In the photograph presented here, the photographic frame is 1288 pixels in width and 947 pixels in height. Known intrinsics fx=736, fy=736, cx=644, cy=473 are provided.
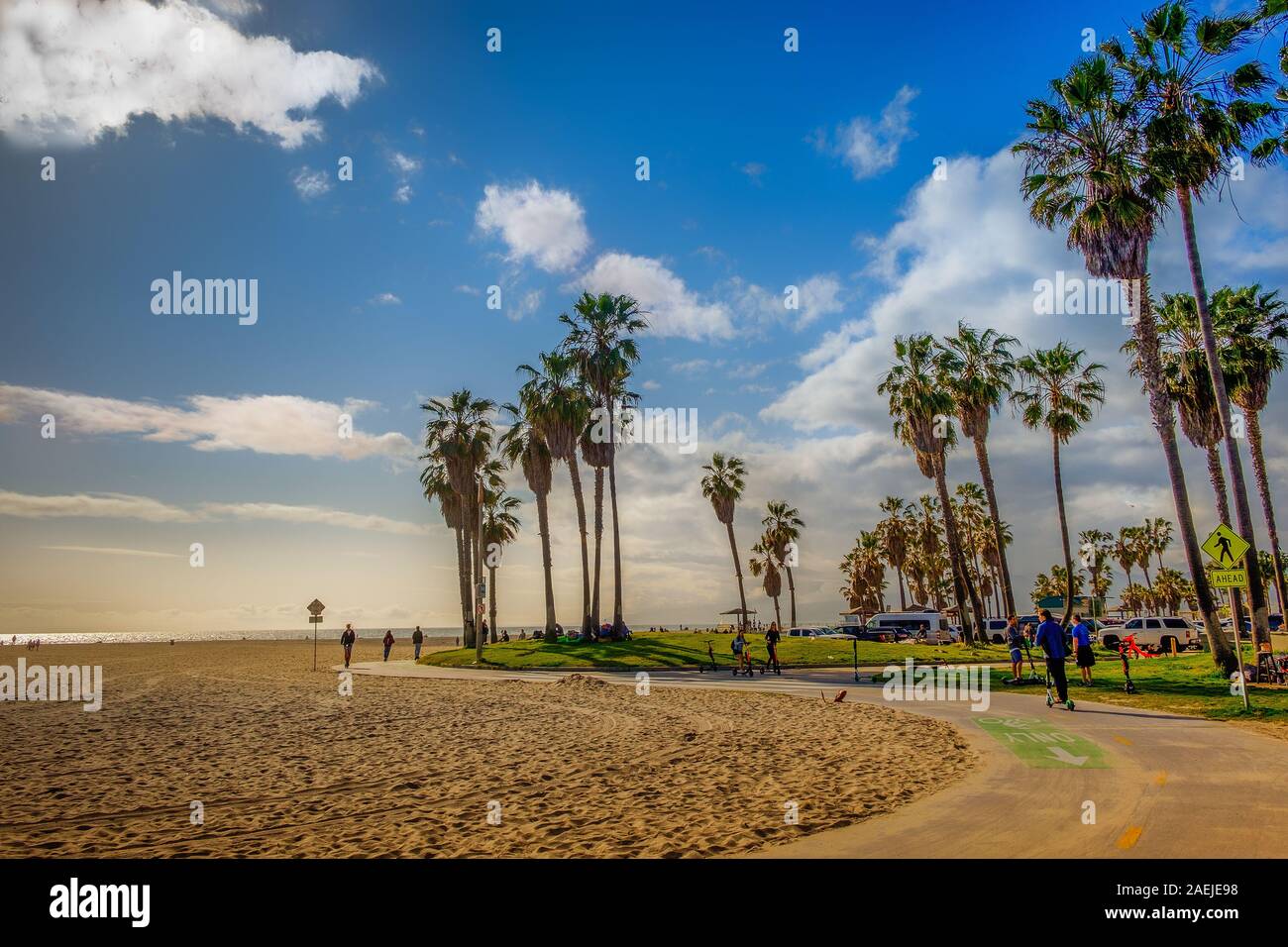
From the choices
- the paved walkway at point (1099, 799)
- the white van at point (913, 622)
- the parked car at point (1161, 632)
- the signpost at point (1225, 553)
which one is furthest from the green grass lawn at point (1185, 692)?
the white van at point (913, 622)

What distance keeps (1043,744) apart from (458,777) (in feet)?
28.5

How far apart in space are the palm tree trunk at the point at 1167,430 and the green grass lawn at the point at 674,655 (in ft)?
38.9

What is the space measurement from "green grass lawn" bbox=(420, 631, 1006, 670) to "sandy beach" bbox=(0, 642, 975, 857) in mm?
15815

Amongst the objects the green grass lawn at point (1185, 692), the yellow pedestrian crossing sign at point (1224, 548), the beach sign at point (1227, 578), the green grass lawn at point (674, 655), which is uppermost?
the yellow pedestrian crossing sign at point (1224, 548)

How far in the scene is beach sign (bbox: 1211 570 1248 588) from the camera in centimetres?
1449

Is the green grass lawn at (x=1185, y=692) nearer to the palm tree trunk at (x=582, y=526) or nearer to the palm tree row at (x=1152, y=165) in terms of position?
the palm tree row at (x=1152, y=165)

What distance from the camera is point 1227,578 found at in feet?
48.9

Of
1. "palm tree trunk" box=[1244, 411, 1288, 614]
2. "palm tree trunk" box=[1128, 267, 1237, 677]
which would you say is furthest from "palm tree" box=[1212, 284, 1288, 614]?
"palm tree trunk" box=[1128, 267, 1237, 677]

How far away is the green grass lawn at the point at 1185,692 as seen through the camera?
47.4 feet

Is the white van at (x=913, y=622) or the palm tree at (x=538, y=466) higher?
the palm tree at (x=538, y=466)
